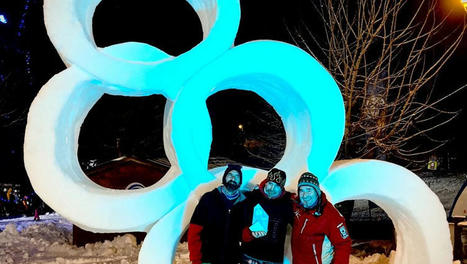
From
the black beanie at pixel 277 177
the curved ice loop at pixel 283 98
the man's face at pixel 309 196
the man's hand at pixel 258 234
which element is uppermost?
the curved ice loop at pixel 283 98

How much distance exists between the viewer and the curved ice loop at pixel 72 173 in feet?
13.6

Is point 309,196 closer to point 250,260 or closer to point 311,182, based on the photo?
point 311,182

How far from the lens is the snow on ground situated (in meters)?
8.41

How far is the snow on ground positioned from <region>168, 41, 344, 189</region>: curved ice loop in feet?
12.4

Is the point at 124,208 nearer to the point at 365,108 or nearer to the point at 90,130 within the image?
the point at 365,108

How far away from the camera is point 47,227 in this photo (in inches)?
472

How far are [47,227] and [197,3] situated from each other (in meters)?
9.22

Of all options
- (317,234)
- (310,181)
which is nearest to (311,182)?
(310,181)

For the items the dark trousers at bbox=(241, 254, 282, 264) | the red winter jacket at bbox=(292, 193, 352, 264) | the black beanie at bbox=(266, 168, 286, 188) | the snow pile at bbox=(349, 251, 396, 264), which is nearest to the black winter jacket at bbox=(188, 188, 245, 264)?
the dark trousers at bbox=(241, 254, 282, 264)

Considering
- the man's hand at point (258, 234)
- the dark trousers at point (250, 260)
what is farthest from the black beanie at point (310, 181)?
the dark trousers at point (250, 260)

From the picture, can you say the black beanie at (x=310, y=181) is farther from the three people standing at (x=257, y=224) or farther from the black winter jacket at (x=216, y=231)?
the black winter jacket at (x=216, y=231)

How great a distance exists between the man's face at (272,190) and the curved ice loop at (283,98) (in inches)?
31.5

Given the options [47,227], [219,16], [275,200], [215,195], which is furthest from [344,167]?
[47,227]

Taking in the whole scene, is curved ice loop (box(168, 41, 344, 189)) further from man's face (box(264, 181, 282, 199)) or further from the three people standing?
man's face (box(264, 181, 282, 199))
